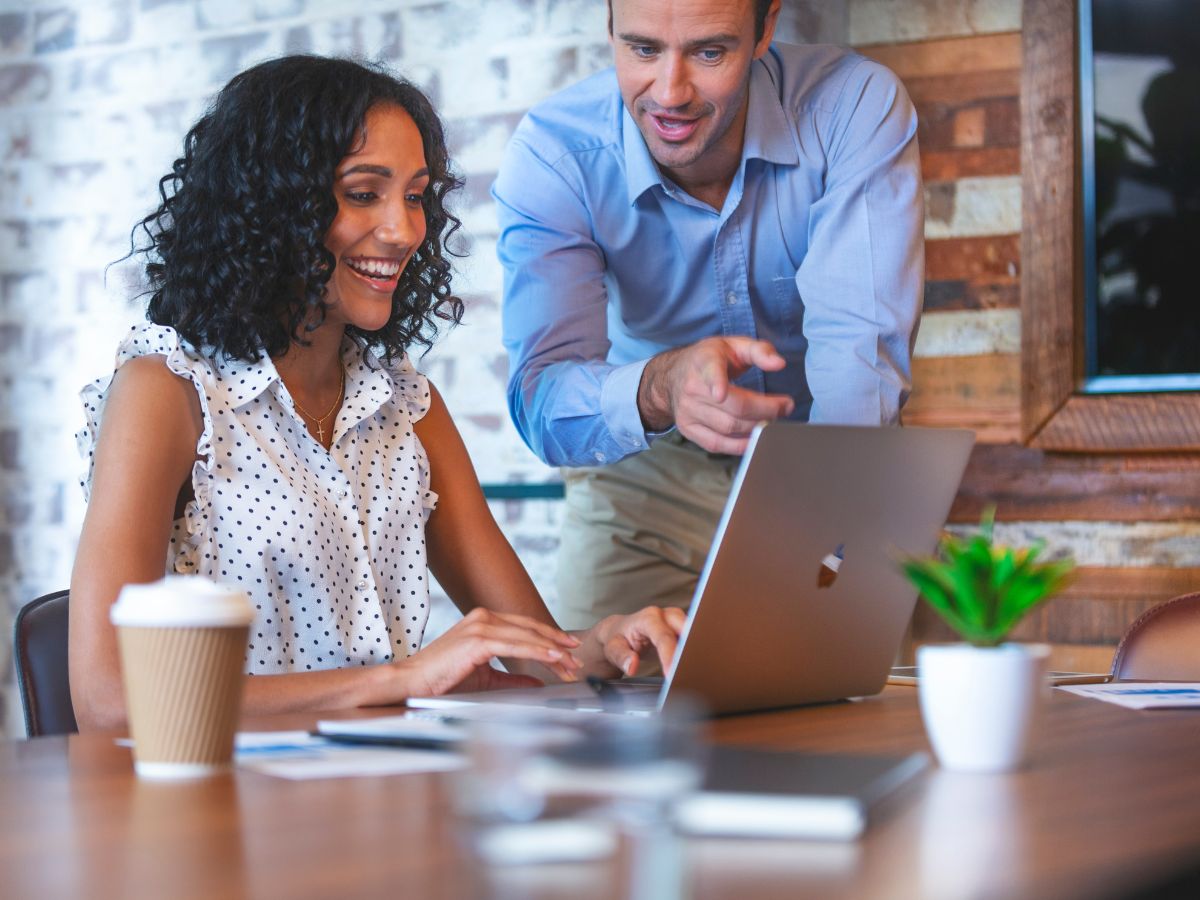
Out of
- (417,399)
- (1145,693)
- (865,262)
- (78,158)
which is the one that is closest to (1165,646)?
(1145,693)

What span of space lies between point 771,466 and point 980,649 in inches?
8.6

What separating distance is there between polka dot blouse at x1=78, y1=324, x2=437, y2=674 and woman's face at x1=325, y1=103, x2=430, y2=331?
0.12 meters

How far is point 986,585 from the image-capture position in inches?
39.0

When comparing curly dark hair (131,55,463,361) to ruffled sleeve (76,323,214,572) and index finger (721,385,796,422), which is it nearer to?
ruffled sleeve (76,323,214,572)

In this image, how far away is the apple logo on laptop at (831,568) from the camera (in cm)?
129

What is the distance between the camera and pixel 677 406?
164 centimetres

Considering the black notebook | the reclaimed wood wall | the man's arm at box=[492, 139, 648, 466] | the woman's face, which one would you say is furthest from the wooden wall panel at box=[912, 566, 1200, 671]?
the black notebook

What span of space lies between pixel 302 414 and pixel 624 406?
0.41m

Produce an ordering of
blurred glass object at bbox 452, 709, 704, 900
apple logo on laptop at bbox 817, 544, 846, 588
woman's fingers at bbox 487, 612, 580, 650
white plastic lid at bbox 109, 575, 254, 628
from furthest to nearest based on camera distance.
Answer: woman's fingers at bbox 487, 612, 580, 650 → apple logo on laptop at bbox 817, 544, 846, 588 → white plastic lid at bbox 109, 575, 254, 628 → blurred glass object at bbox 452, 709, 704, 900

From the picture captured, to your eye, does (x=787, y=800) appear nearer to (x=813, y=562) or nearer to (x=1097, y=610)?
(x=813, y=562)

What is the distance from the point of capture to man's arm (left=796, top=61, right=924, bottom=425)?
2.00 metres

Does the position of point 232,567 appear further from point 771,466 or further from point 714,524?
point 714,524

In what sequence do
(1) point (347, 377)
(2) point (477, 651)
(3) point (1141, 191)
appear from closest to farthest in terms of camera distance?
(2) point (477, 651)
(1) point (347, 377)
(3) point (1141, 191)

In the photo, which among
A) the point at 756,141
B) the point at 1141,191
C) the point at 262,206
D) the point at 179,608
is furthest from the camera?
the point at 1141,191
